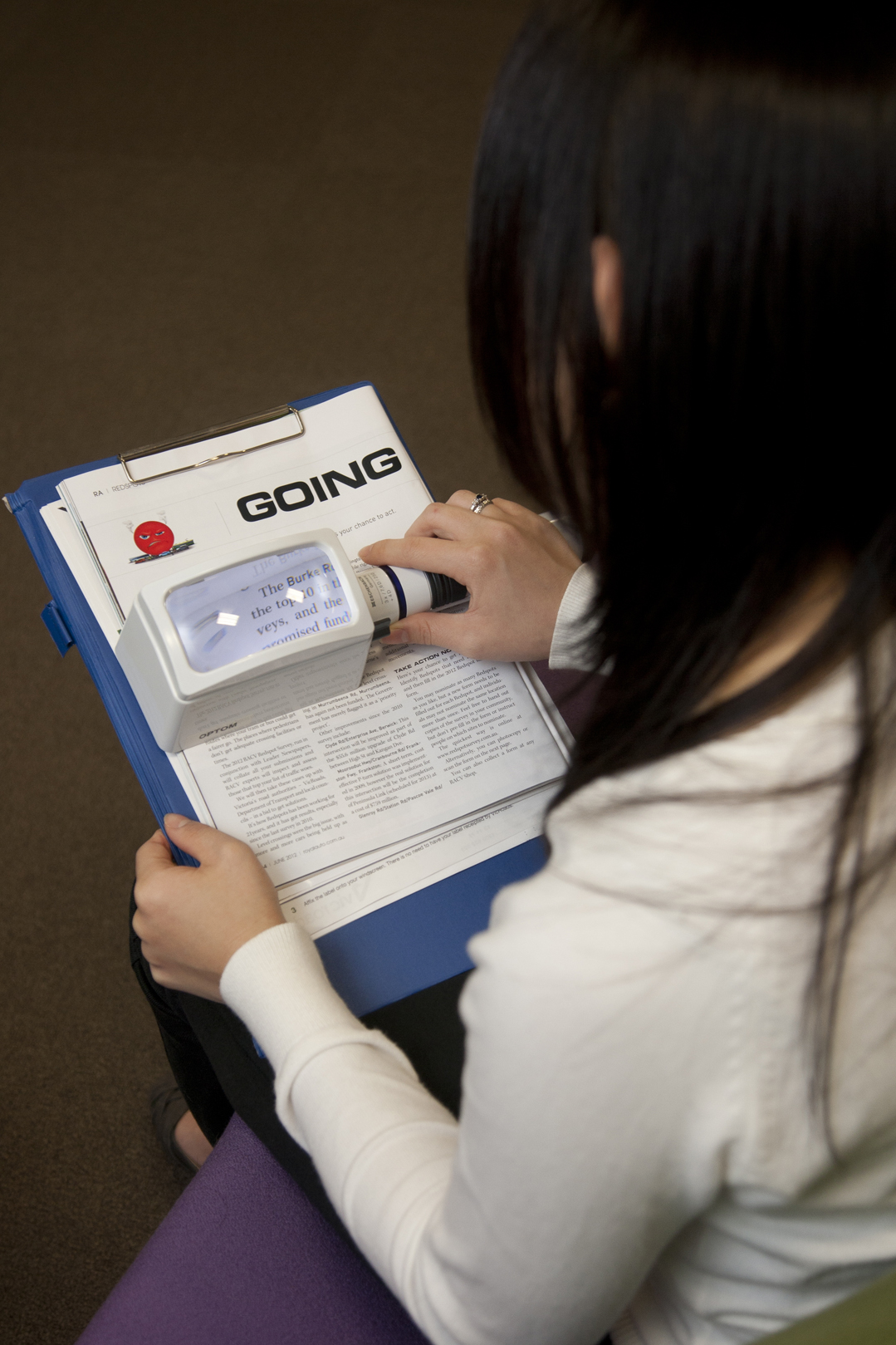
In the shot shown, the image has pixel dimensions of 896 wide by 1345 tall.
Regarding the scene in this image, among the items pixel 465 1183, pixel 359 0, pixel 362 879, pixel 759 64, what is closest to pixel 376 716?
pixel 362 879

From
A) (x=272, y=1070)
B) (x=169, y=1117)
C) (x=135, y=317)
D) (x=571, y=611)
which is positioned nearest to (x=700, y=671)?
(x=571, y=611)

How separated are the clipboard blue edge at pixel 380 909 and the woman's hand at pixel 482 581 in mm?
141

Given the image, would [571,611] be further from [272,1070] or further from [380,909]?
[272,1070]

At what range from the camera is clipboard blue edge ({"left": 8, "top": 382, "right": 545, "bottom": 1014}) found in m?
0.62

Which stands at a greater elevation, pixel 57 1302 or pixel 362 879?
pixel 362 879

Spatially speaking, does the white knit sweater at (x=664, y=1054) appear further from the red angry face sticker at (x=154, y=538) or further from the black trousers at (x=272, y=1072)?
the red angry face sticker at (x=154, y=538)

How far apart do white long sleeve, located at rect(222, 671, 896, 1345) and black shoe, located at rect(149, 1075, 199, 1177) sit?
0.74 metres

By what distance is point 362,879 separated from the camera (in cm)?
63

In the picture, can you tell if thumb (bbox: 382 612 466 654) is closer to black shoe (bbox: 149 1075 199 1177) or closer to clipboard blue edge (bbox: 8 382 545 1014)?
clipboard blue edge (bbox: 8 382 545 1014)

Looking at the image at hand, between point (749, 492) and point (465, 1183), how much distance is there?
0.97 ft

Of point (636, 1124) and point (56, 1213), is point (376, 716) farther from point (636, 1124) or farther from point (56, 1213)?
point (56, 1213)

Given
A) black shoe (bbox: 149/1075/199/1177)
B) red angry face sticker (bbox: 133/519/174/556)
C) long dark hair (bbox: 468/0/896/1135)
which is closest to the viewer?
long dark hair (bbox: 468/0/896/1135)

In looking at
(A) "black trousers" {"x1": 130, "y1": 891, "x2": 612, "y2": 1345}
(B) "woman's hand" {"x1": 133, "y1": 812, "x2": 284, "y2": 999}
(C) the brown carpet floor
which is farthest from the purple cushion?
(C) the brown carpet floor

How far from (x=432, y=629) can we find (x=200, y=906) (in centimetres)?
24
